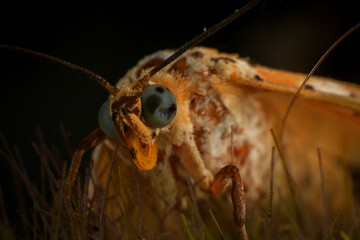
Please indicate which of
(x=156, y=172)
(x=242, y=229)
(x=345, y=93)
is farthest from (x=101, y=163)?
(x=345, y=93)

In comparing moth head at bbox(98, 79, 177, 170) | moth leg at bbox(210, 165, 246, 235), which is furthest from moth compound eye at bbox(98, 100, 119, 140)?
moth leg at bbox(210, 165, 246, 235)

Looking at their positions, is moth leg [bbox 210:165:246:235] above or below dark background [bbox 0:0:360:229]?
below

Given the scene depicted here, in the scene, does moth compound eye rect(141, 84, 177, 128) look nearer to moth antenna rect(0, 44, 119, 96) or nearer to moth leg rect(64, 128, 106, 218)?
moth antenna rect(0, 44, 119, 96)

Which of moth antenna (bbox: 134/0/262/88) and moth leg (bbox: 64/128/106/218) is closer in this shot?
moth antenna (bbox: 134/0/262/88)

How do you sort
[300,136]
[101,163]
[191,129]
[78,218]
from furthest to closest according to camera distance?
[300,136]
[101,163]
[191,129]
[78,218]

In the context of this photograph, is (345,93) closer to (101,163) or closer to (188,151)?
(188,151)

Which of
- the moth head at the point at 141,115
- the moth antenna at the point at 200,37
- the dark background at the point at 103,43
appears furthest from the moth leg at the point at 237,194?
the dark background at the point at 103,43

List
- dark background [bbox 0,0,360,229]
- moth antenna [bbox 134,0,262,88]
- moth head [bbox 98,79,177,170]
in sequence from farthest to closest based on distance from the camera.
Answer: dark background [bbox 0,0,360,229], moth head [bbox 98,79,177,170], moth antenna [bbox 134,0,262,88]
